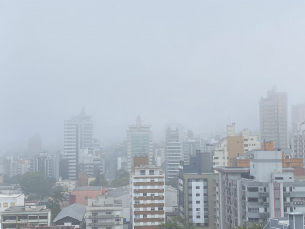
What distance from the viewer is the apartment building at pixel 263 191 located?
555 inches

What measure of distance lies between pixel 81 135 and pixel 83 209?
3513cm

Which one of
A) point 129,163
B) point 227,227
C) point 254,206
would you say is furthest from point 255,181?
point 129,163

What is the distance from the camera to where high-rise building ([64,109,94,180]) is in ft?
158

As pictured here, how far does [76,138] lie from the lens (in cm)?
5319

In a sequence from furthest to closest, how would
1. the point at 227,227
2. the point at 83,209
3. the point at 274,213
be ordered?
the point at 83,209 → the point at 227,227 → the point at 274,213

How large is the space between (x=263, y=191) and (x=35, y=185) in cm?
2537

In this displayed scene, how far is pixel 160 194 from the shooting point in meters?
18.0

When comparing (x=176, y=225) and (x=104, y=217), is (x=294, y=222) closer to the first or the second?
(x=176, y=225)

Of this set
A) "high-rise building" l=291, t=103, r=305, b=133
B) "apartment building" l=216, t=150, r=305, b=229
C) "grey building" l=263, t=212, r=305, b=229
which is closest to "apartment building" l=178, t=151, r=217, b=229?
"apartment building" l=216, t=150, r=305, b=229

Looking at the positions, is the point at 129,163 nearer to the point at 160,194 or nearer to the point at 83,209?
the point at 83,209

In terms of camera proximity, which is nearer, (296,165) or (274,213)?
(274,213)

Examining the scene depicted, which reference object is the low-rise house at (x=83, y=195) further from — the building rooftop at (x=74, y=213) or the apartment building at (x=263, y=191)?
the apartment building at (x=263, y=191)

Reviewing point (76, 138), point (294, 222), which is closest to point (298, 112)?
point (76, 138)

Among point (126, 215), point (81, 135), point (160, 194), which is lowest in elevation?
point (126, 215)
